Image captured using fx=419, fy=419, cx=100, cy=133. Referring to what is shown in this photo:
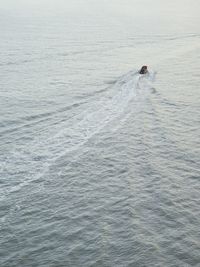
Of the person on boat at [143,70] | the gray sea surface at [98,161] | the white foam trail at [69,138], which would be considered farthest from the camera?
the person on boat at [143,70]

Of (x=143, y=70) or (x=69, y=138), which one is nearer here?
(x=69, y=138)

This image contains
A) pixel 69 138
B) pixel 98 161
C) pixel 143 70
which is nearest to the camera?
pixel 98 161

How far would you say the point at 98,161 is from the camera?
40875 millimetres

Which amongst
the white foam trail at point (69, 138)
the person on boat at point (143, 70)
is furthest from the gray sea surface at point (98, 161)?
the person on boat at point (143, 70)

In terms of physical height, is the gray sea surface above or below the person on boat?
below

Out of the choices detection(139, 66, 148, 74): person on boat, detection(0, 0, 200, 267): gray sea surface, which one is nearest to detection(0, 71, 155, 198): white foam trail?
detection(0, 0, 200, 267): gray sea surface

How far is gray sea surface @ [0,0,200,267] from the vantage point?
2877 cm

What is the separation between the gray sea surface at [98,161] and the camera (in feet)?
94.4

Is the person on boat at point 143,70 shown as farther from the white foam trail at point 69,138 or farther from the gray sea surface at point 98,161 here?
the white foam trail at point 69,138

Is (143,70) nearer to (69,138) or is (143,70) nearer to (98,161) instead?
(69,138)

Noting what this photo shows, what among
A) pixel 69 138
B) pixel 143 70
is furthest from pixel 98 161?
pixel 143 70

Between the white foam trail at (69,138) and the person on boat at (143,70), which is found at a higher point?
the person on boat at (143,70)

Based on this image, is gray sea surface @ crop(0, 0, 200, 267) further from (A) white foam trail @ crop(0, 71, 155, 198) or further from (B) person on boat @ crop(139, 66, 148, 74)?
(B) person on boat @ crop(139, 66, 148, 74)

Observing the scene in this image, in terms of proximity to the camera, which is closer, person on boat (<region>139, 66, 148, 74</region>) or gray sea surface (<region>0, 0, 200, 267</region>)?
gray sea surface (<region>0, 0, 200, 267</region>)
